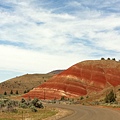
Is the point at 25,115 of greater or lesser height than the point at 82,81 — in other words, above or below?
below

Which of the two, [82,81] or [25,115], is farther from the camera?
[82,81]

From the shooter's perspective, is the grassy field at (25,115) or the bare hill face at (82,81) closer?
the grassy field at (25,115)

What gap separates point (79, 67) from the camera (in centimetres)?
12006

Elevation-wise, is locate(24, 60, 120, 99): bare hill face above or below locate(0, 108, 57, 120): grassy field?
above

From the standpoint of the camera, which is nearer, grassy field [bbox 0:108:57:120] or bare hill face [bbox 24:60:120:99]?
grassy field [bbox 0:108:57:120]

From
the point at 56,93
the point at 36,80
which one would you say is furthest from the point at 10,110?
the point at 36,80

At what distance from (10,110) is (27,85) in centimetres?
13583

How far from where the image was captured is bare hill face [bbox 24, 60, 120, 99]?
10650 centimetres

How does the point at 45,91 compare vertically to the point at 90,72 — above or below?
below

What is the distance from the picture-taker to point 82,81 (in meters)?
114

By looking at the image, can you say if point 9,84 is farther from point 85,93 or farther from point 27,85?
point 85,93

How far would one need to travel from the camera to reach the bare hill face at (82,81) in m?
106

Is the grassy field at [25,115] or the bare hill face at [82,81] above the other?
the bare hill face at [82,81]

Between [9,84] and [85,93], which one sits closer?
[85,93]
